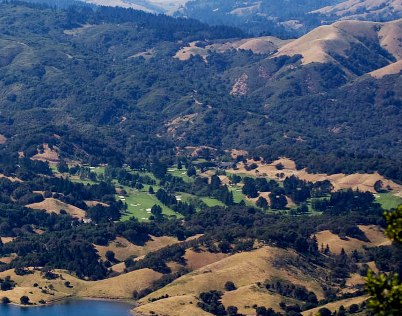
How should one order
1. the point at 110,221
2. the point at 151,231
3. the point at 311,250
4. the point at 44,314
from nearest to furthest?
the point at 44,314, the point at 311,250, the point at 151,231, the point at 110,221

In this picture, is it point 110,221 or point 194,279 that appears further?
point 110,221

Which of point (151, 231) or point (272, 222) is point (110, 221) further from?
point (272, 222)

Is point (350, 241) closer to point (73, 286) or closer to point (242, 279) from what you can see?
point (242, 279)

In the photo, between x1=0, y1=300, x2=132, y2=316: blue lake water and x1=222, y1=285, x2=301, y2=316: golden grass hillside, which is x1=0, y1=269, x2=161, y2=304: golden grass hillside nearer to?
x1=0, y1=300, x2=132, y2=316: blue lake water

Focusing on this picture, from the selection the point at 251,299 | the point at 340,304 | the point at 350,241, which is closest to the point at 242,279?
the point at 251,299

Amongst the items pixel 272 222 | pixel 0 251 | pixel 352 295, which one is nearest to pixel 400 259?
pixel 352 295

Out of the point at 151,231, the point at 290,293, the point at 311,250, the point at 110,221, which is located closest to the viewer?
the point at 290,293

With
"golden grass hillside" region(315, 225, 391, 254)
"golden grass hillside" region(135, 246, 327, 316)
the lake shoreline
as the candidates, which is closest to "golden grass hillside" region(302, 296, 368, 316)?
"golden grass hillside" region(135, 246, 327, 316)
